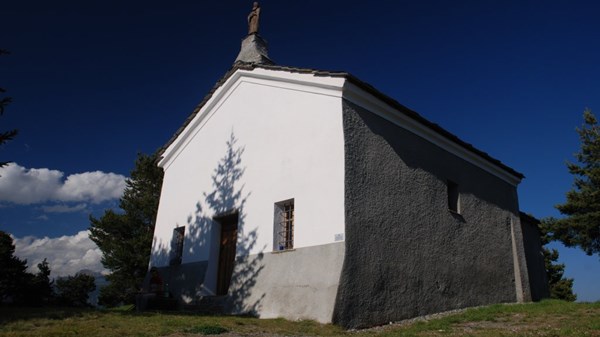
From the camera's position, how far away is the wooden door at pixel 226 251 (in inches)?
458

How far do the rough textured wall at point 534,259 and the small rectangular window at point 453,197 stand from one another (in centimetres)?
537

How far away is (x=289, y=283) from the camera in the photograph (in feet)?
29.6

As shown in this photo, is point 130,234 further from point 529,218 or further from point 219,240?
point 529,218

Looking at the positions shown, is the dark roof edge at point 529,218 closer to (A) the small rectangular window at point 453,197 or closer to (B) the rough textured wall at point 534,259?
(B) the rough textured wall at point 534,259

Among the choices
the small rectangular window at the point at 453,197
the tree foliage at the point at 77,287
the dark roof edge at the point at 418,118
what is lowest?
the tree foliage at the point at 77,287

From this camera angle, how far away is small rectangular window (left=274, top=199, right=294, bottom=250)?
1002 cm

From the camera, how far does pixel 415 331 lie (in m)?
7.34

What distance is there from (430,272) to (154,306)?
7.33m

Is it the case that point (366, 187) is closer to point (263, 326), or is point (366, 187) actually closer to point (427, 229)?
point (427, 229)

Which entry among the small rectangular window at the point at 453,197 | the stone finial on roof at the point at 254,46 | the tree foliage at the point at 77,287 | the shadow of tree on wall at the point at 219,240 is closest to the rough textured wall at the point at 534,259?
the small rectangular window at the point at 453,197

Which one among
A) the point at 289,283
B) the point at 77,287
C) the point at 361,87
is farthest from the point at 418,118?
the point at 77,287

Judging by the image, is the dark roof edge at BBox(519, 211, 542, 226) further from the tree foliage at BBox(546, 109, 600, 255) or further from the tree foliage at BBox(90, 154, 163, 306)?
the tree foliage at BBox(90, 154, 163, 306)

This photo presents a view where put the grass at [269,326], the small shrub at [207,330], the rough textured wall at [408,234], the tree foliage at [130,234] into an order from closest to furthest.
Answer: the grass at [269,326] < the small shrub at [207,330] < the rough textured wall at [408,234] < the tree foliage at [130,234]

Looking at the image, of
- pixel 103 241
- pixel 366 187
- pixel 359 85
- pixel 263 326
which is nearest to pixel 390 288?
pixel 366 187
